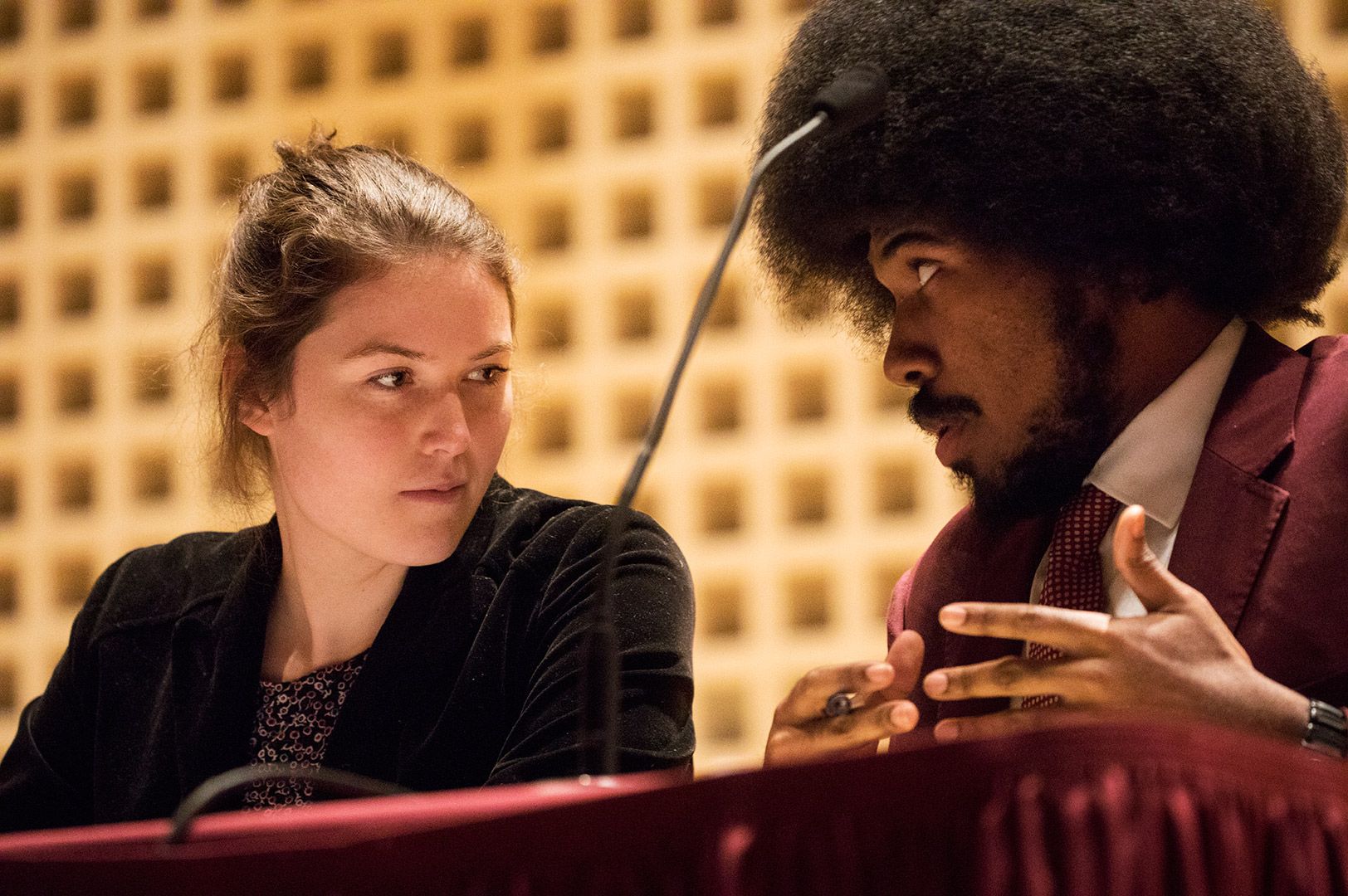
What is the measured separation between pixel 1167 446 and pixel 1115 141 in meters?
0.34

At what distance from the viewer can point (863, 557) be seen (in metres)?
3.21

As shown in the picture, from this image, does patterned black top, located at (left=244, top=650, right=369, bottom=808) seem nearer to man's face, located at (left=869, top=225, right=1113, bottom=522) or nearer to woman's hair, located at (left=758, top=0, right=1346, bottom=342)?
man's face, located at (left=869, top=225, right=1113, bottom=522)

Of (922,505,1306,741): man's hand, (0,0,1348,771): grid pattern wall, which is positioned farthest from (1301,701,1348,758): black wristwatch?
(0,0,1348,771): grid pattern wall

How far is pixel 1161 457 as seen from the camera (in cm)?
144

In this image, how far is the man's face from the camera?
1498 millimetres

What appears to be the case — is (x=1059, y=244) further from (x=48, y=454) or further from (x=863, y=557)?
(x=48, y=454)

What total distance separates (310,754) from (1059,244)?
1039 mm

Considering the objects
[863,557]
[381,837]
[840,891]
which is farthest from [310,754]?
[863,557]

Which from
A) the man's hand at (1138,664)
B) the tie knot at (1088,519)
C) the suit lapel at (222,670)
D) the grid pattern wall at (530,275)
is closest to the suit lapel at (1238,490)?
the tie knot at (1088,519)

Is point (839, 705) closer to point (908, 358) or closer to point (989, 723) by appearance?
point (989, 723)

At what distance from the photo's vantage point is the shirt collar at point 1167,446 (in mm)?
1432

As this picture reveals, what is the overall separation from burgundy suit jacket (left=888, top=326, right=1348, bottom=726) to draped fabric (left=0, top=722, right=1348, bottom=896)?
1.72 ft

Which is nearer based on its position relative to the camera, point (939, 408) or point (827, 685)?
point (827, 685)

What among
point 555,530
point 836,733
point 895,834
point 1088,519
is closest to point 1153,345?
point 1088,519
